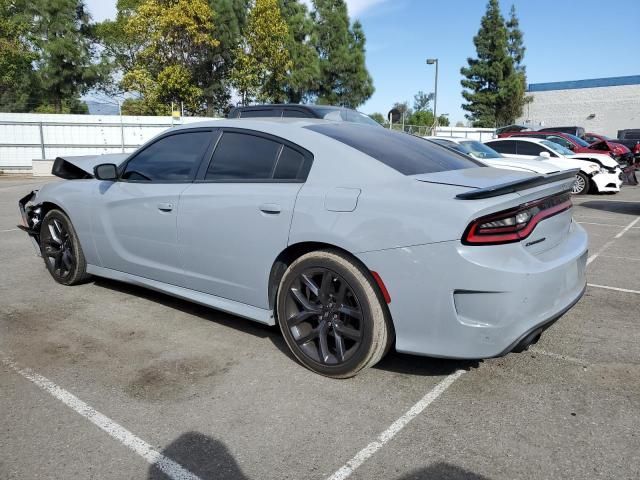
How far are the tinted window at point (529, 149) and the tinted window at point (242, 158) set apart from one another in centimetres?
1119

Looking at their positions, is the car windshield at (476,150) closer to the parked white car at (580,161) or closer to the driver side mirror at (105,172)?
the parked white car at (580,161)

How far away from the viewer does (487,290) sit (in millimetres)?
2561

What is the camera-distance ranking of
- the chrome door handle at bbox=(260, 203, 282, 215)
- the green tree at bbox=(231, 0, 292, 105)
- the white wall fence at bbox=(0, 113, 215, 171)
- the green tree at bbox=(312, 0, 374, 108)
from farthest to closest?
1. the green tree at bbox=(312, 0, 374, 108)
2. the green tree at bbox=(231, 0, 292, 105)
3. the white wall fence at bbox=(0, 113, 215, 171)
4. the chrome door handle at bbox=(260, 203, 282, 215)

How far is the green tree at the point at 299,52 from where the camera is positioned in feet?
119

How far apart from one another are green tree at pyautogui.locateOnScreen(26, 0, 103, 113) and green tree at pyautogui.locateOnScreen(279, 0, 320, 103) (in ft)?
45.7

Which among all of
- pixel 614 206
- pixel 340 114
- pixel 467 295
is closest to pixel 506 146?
pixel 614 206

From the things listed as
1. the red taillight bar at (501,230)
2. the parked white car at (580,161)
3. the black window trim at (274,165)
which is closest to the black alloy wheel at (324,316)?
the black window trim at (274,165)

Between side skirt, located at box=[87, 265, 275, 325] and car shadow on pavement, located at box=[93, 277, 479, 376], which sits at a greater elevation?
side skirt, located at box=[87, 265, 275, 325]

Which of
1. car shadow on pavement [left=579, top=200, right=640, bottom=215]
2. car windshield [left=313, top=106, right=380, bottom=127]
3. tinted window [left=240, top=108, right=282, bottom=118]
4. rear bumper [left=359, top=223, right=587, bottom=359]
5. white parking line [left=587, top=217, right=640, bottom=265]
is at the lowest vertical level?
white parking line [left=587, top=217, right=640, bottom=265]

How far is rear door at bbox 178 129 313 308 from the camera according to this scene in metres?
3.25

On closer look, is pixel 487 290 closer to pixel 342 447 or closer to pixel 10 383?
pixel 342 447

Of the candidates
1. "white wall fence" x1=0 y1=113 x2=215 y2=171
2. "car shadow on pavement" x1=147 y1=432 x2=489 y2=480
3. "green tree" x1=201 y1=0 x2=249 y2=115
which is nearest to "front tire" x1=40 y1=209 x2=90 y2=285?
"car shadow on pavement" x1=147 y1=432 x2=489 y2=480

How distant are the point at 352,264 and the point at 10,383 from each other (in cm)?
212

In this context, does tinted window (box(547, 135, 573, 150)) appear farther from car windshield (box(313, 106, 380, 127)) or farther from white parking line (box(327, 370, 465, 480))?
white parking line (box(327, 370, 465, 480))
